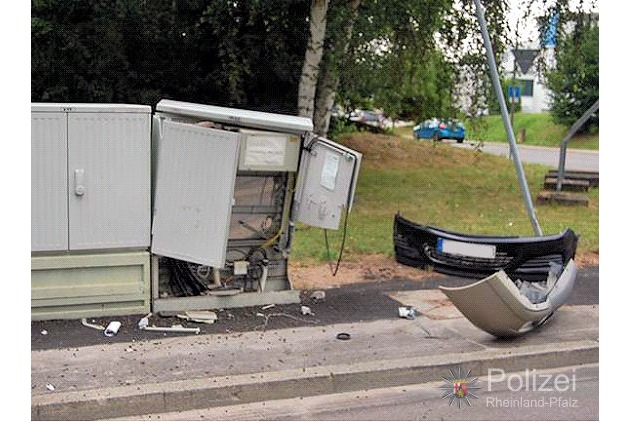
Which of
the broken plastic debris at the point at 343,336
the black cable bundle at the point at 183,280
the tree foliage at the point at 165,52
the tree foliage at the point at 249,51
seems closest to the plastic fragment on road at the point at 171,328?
the black cable bundle at the point at 183,280

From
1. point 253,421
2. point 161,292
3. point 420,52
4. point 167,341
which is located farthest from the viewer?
point 420,52

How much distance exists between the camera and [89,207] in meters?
7.00

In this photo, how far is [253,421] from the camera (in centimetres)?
539

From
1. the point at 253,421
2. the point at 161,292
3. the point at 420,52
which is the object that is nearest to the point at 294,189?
the point at 161,292

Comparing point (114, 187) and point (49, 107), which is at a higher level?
point (49, 107)

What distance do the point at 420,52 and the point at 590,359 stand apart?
684cm

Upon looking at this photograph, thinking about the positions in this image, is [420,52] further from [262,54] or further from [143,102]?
[143,102]

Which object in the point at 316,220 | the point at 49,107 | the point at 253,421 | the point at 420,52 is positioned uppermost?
the point at 420,52

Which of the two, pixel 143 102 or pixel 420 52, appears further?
pixel 143 102

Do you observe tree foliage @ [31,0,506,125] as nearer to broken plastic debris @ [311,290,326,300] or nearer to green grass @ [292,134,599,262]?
green grass @ [292,134,599,262]

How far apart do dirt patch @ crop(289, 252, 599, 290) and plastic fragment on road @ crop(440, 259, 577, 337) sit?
208cm

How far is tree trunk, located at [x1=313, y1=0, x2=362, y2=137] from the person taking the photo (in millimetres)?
12586

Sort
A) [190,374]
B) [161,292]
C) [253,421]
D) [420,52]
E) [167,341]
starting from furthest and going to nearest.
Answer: [420,52] < [161,292] < [167,341] < [190,374] < [253,421]

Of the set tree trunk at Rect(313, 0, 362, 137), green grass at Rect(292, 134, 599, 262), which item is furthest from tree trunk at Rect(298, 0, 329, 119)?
green grass at Rect(292, 134, 599, 262)
